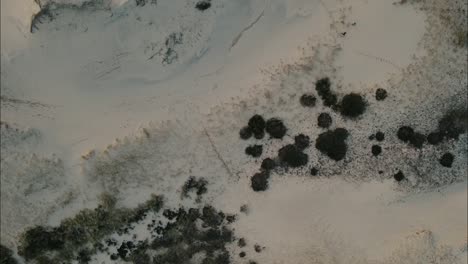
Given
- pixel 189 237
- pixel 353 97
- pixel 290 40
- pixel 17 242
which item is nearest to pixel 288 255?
pixel 189 237

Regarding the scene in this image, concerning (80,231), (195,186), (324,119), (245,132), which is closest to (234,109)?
(245,132)

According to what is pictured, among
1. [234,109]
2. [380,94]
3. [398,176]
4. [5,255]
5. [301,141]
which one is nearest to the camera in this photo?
[5,255]

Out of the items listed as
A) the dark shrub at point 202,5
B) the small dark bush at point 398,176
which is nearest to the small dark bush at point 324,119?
the small dark bush at point 398,176

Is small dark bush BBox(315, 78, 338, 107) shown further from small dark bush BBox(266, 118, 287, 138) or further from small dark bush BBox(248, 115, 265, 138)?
small dark bush BBox(248, 115, 265, 138)

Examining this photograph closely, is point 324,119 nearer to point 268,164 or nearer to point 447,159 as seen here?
point 268,164

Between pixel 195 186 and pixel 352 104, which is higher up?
pixel 352 104

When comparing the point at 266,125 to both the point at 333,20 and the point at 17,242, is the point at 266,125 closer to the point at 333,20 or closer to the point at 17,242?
the point at 333,20

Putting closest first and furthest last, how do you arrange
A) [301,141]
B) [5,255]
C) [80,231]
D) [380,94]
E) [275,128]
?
[5,255]
[80,231]
[275,128]
[380,94]
[301,141]
